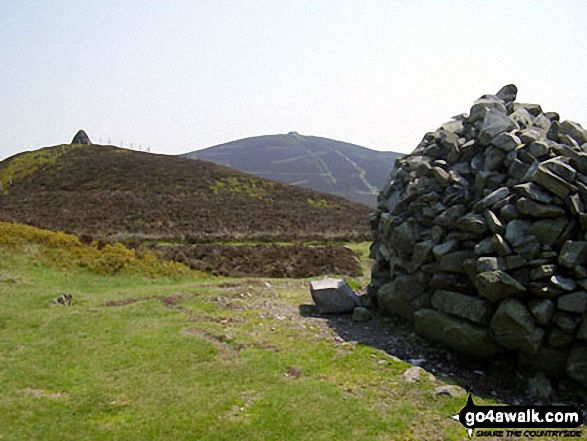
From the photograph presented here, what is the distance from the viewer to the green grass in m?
10.2

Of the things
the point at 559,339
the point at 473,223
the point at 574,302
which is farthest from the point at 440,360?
the point at 473,223

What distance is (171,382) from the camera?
480 inches

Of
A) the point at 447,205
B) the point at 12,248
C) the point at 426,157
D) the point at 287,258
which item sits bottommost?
the point at 287,258

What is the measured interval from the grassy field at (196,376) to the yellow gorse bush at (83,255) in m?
5.11

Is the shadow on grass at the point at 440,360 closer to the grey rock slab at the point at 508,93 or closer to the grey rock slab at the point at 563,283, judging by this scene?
the grey rock slab at the point at 563,283

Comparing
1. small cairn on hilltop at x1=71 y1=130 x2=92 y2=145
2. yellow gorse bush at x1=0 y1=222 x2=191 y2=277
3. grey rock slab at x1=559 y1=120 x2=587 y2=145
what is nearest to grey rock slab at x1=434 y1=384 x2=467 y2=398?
grey rock slab at x1=559 y1=120 x2=587 y2=145

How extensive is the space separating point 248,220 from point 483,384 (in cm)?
4199

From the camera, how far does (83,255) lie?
2617 centimetres

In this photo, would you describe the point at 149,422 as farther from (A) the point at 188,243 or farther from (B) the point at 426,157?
(A) the point at 188,243

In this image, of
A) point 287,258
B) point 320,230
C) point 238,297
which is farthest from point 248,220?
point 238,297

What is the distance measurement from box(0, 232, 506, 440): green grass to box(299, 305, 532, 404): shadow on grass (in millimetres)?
688

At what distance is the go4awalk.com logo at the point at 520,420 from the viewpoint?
10.4 metres

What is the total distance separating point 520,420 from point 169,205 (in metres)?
53.8

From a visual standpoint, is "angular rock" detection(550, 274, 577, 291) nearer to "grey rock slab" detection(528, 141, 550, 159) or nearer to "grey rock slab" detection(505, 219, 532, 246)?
"grey rock slab" detection(505, 219, 532, 246)
